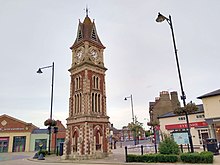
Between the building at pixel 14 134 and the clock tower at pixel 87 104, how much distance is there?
93.4 ft

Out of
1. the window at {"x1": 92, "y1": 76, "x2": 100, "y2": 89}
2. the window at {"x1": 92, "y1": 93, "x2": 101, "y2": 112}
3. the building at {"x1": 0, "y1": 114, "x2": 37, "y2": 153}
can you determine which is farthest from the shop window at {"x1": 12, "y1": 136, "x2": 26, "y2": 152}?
the window at {"x1": 92, "y1": 76, "x2": 100, "y2": 89}

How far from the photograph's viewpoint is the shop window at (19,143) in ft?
150

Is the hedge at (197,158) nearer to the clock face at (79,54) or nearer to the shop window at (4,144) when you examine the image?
the clock face at (79,54)

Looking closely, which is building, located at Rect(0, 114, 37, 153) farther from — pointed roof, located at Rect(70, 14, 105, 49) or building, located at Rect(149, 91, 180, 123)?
building, located at Rect(149, 91, 180, 123)

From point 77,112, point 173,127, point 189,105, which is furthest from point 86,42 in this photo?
point 173,127

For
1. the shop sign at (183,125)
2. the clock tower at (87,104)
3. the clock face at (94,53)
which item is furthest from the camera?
the shop sign at (183,125)

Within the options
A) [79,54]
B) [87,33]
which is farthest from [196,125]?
[87,33]

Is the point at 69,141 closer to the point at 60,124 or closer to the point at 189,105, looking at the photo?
the point at 189,105

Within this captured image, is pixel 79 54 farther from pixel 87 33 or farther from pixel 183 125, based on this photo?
pixel 183 125

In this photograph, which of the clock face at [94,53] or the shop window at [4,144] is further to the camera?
the shop window at [4,144]

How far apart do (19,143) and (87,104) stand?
32.4m

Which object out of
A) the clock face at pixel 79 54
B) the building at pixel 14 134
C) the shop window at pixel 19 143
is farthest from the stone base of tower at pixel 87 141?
the shop window at pixel 19 143

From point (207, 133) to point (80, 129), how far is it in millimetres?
17538

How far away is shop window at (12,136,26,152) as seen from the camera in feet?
150
